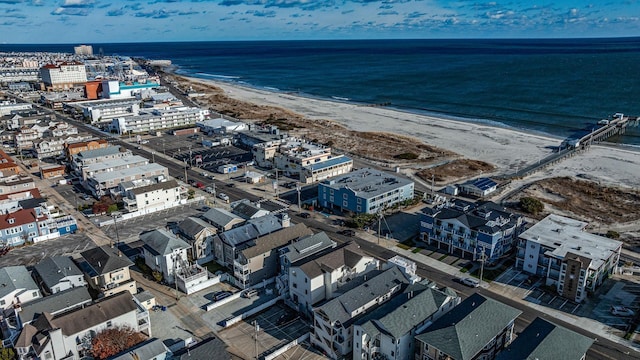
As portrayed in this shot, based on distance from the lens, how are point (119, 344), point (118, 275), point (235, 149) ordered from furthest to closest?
point (235, 149) → point (118, 275) → point (119, 344)

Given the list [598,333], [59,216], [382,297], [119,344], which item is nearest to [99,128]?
[59,216]

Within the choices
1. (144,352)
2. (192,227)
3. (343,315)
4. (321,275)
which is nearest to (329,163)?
(192,227)

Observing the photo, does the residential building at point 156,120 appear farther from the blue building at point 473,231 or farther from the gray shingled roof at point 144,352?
the gray shingled roof at point 144,352

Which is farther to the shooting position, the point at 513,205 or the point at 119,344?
the point at 513,205

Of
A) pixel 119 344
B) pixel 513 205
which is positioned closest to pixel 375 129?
pixel 513 205

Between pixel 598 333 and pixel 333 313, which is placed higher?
pixel 333 313

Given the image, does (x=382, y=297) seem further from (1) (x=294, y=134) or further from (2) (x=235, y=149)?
(1) (x=294, y=134)

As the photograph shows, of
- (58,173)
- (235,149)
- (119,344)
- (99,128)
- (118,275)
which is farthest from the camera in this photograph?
(99,128)

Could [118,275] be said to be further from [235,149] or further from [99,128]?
[99,128]

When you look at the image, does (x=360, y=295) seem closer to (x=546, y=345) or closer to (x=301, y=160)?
(x=546, y=345)
